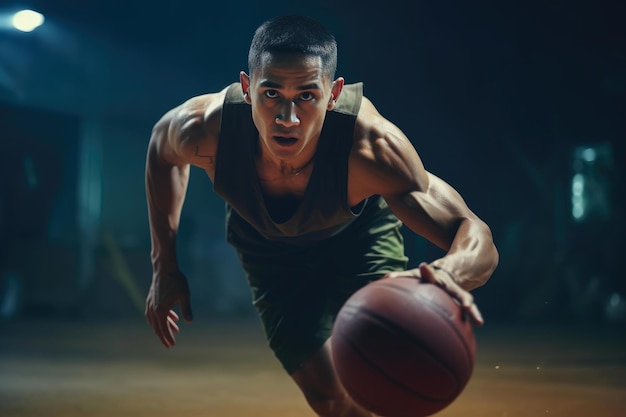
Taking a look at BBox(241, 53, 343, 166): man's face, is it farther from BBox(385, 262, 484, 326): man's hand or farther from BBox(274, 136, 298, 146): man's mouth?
BBox(385, 262, 484, 326): man's hand

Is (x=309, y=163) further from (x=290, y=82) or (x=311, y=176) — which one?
(x=290, y=82)

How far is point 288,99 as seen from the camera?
199 centimetres

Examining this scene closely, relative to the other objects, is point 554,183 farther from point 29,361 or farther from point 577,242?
point 29,361

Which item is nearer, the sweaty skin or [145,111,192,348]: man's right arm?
the sweaty skin

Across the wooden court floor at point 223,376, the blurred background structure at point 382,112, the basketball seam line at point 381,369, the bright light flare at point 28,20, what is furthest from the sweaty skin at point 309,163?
the bright light flare at point 28,20

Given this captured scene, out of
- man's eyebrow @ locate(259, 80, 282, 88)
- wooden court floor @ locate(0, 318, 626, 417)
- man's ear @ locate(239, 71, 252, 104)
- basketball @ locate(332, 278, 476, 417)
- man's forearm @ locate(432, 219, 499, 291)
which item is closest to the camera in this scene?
basketball @ locate(332, 278, 476, 417)

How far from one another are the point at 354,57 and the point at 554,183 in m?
2.33

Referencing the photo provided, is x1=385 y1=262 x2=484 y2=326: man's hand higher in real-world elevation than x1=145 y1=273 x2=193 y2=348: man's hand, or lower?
higher

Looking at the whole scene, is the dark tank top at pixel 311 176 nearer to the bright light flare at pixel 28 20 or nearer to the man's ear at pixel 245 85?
the man's ear at pixel 245 85

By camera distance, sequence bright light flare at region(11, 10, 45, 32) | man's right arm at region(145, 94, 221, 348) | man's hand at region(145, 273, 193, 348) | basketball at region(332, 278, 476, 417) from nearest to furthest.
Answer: basketball at region(332, 278, 476, 417), man's right arm at region(145, 94, 221, 348), man's hand at region(145, 273, 193, 348), bright light flare at region(11, 10, 45, 32)

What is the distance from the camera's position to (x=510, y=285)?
7.83 metres

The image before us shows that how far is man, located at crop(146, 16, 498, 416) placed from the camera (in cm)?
198

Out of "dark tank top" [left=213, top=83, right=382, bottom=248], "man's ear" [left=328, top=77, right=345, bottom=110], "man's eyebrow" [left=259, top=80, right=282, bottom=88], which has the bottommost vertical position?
"dark tank top" [left=213, top=83, right=382, bottom=248]

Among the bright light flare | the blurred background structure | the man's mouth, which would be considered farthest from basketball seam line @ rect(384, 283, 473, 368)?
the bright light flare
